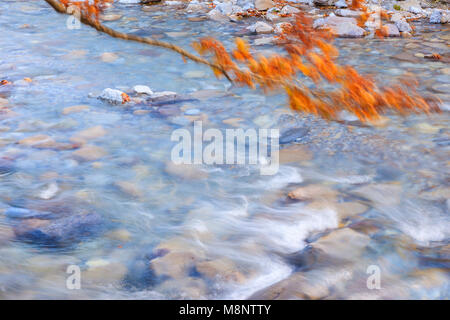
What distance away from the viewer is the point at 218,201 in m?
2.85

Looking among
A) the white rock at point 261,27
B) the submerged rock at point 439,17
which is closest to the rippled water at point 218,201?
the white rock at point 261,27

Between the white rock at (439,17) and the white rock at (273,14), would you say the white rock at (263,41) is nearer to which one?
the white rock at (273,14)

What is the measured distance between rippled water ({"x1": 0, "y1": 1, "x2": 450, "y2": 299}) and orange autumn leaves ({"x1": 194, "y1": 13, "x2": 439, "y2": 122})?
21cm

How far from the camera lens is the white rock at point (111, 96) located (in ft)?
13.7

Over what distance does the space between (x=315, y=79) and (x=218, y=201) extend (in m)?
2.49

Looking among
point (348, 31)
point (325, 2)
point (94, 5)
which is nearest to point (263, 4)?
point (325, 2)

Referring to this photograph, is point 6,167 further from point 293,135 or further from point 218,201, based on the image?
point 293,135

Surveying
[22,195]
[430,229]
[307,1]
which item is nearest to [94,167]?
[22,195]

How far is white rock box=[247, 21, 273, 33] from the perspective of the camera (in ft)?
21.4

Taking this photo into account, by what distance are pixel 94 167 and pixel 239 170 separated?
1.02 m

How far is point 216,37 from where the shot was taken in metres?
6.34

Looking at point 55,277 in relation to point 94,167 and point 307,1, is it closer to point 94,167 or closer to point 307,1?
point 94,167

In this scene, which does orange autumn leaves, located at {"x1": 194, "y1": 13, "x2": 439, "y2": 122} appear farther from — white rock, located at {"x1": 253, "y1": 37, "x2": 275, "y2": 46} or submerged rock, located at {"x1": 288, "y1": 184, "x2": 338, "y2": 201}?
submerged rock, located at {"x1": 288, "y1": 184, "x2": 338, "y2": 201}

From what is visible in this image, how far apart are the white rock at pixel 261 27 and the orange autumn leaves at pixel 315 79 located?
10.8 inches
